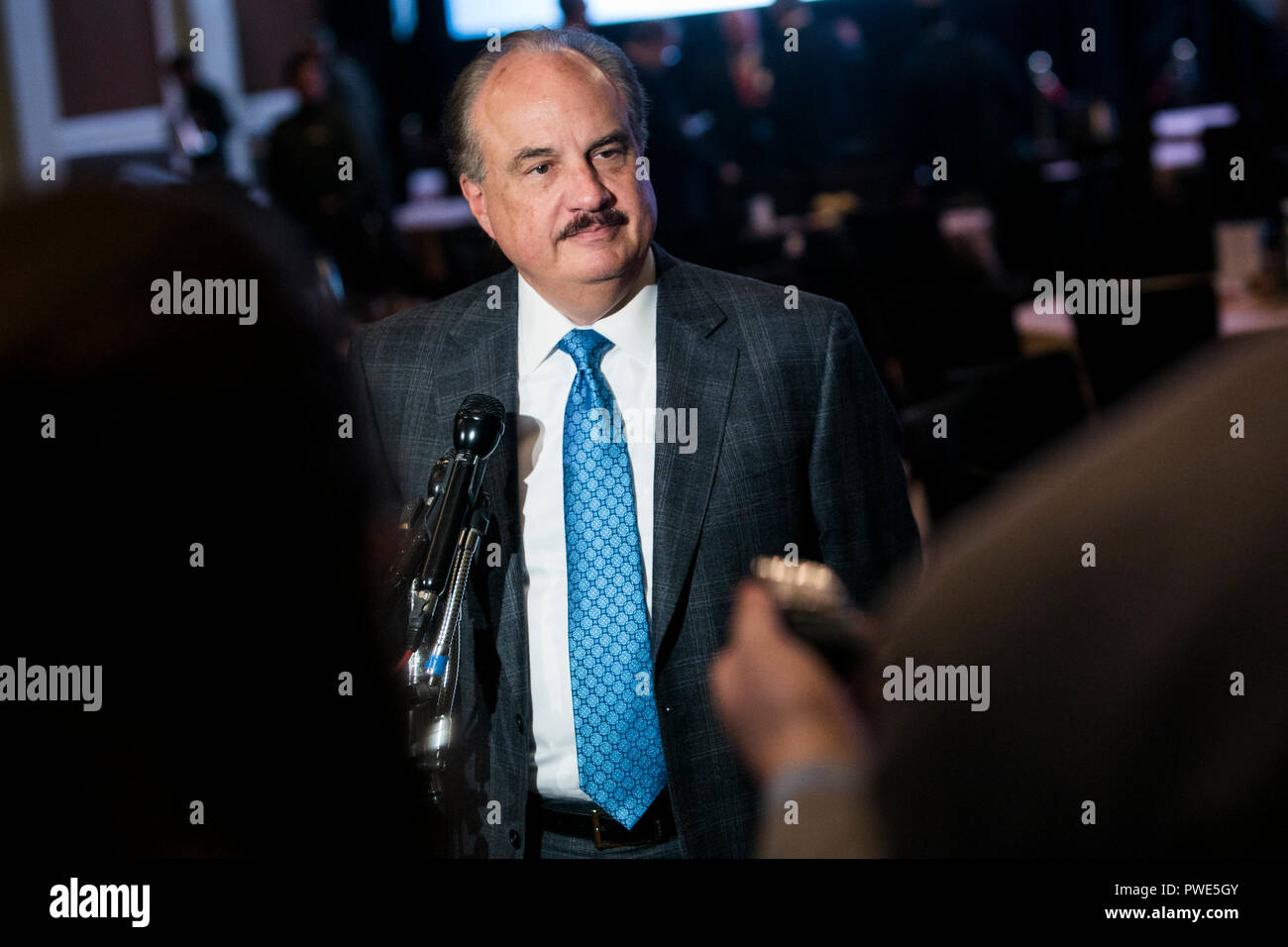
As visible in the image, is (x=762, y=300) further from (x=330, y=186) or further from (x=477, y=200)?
(x=330, y=186)

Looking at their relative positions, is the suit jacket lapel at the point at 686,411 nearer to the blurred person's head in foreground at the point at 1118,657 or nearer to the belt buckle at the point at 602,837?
the belt buckle at the point at 602,837

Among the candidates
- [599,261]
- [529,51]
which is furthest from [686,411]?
[529,51]

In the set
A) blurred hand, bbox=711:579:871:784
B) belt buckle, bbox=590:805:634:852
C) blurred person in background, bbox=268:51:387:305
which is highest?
blurred person in background, bbox=268:51:387:305

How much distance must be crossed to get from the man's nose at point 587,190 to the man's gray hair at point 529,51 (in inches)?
2.8

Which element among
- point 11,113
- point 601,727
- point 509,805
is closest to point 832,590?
point 601,727

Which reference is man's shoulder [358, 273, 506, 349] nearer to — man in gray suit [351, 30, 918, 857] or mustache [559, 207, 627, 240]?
man in gray suit [351, 30, 918, 857]

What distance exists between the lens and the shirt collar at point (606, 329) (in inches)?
60.1

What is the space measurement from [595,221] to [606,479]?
0.31 m

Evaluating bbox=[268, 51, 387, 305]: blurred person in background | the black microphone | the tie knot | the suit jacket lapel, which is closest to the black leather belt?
the suit jacket lapel

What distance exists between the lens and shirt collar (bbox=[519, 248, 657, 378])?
1525 millimetres

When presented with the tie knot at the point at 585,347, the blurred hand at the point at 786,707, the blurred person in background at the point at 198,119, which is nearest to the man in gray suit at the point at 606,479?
the tie knot at the point at 585,347

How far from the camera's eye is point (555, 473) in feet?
4.91

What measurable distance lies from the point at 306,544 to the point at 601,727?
2.80 feet

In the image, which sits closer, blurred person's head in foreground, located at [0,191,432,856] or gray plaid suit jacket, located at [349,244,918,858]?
blurred person's head in foreground, located at [0,191,432,856]
